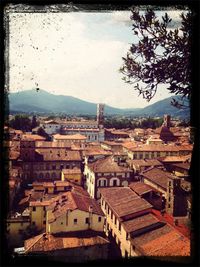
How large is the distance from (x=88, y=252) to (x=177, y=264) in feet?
28.4

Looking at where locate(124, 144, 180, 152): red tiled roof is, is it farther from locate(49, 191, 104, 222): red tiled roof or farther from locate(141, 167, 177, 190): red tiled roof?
locate(49, 191, 104, 222): red tiled roof

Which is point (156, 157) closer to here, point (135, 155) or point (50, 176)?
point (135, 155)

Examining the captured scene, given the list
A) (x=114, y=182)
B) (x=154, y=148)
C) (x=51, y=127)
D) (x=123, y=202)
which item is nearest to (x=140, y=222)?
(x=123, y=202)

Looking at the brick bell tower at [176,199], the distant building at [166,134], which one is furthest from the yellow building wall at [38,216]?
the distant building at [166,134]

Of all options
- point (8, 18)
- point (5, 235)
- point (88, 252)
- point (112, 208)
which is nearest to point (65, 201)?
point (112, 208)

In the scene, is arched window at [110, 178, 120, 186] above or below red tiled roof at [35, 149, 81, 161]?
below

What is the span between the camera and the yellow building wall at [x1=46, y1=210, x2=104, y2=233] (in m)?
14.6

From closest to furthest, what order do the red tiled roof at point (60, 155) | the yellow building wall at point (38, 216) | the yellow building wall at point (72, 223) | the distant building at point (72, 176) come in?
the yellow building wall at point (72, 223), the yellow building wall at point (38, 216), the distant building at point (72, 176), the red tiled roof at point (60, 155)

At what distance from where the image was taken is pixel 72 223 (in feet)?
49.1

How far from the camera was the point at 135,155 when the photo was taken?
34.6 metres

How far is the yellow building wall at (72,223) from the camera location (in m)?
14.6

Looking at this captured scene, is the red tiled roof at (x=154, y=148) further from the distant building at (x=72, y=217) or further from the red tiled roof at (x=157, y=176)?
the distant building at (x=72, y=217)

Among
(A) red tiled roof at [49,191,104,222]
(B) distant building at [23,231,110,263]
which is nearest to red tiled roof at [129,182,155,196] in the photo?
(A) red tiled roof at [49,191,104,222]

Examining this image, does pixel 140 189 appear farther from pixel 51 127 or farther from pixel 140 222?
pixel 51 127
